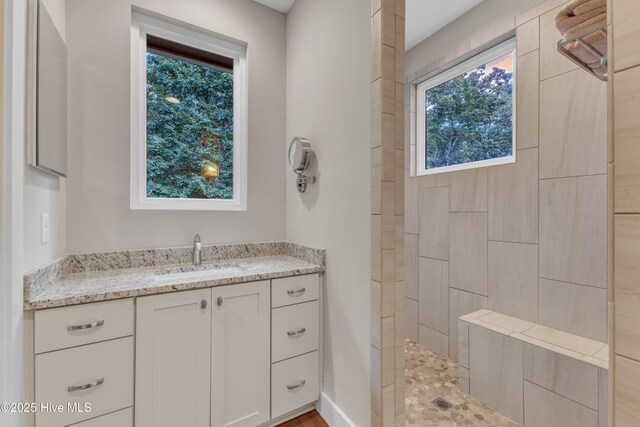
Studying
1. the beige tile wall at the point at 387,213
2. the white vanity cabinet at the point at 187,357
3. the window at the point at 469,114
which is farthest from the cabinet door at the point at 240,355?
the window at the point at 469,114

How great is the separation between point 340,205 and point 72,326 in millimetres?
1348

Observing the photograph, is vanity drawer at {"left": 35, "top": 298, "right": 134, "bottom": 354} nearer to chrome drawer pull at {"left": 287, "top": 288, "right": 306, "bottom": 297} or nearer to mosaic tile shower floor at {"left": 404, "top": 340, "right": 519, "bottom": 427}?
chrome drawer pull at {"left": 287, "top": 288, "right": 306, "bottom": 297}

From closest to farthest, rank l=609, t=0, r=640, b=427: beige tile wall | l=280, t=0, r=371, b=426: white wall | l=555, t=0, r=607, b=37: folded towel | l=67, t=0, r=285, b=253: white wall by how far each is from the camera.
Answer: l=609, t=0, r=640, b=427: beige tile wall < l=555, t=0, r=607, b=37: folded towel < l=280, t=0, r=371, b=426: white wall < l=67, t=0, r=285, b=253: white wall

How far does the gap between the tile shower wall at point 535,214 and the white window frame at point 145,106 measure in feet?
5.55

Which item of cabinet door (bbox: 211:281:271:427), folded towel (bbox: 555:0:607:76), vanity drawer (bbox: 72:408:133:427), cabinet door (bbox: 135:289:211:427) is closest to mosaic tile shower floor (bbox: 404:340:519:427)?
cabinet door (bbox: 211:281:271:427)

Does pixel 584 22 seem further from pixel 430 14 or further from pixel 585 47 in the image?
pixel 430 14

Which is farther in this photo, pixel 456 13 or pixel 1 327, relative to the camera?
pixel 456 13

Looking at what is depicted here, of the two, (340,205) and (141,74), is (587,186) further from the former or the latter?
(141,74)

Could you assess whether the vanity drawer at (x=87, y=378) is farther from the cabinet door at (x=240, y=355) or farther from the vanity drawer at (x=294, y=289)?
the vanity drawer at (x=294, y=289)

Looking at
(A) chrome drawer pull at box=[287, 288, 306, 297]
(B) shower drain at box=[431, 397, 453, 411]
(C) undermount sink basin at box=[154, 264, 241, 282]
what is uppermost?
(C) undermount sink basin at box=[154, 264, 241, 282]

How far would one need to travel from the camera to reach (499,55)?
2.18m

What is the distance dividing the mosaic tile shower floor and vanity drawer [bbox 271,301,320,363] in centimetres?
77

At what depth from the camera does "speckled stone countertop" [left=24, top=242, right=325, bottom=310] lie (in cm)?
119

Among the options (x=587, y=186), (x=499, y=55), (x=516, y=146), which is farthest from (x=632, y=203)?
(x=499, y=55)
